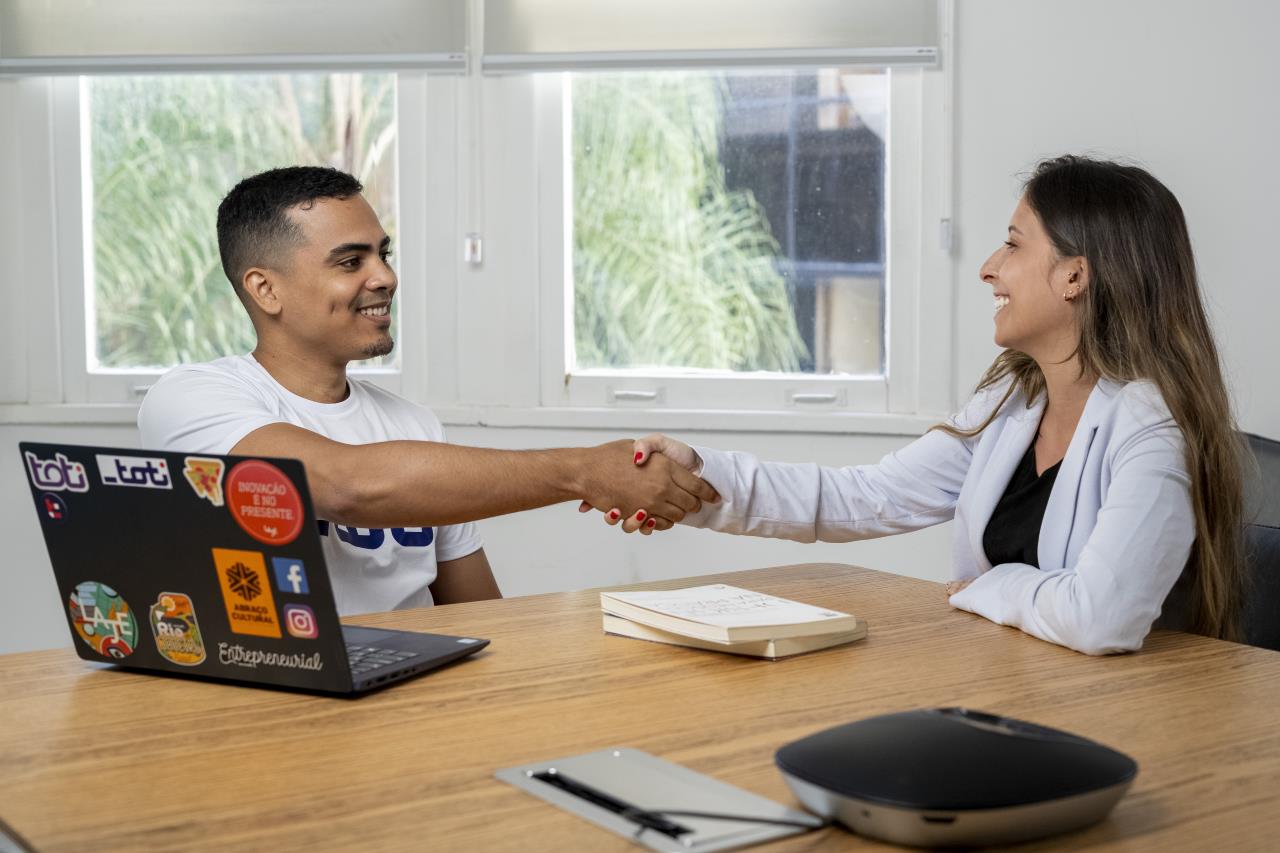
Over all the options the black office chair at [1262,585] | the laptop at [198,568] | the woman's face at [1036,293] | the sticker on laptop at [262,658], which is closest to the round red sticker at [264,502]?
the laptop at [198,568]

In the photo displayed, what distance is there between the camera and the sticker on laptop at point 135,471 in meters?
1.19

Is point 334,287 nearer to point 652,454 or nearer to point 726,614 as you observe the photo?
point 652,454

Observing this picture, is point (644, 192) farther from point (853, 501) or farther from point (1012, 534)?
point (1012, 534)

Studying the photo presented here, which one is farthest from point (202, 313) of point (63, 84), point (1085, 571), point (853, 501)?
point (1085, 571)

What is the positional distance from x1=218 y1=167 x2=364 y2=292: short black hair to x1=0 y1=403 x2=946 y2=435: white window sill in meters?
1.08

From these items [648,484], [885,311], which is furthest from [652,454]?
[885,311]

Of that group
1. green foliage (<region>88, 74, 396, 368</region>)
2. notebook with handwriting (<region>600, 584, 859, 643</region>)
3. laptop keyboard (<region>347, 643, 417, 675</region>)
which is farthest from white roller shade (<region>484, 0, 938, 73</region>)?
laptop keyboard (<region>347, 643, 417, 675</region>)

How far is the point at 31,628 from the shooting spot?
3.29 metres

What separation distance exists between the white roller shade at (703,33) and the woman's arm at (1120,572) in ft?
5.43

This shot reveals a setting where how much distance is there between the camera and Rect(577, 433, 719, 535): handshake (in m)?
2.00

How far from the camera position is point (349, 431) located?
80.1 inches

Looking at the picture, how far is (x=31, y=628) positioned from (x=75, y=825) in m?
2.68

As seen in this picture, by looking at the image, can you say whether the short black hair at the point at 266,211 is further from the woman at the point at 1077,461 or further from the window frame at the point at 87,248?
the window frame at the point at 87,248

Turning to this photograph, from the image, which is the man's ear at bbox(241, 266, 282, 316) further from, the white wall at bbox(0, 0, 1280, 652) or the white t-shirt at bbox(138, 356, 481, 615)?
the white wall at bbox(0, 0, 1280, 652)
